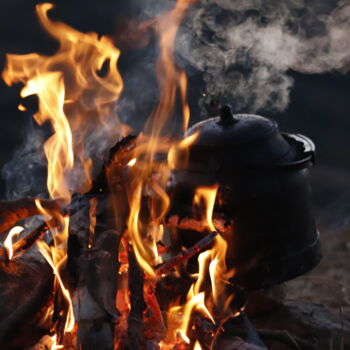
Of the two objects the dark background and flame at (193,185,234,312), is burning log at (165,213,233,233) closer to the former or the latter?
flame at (193,185,234,312)

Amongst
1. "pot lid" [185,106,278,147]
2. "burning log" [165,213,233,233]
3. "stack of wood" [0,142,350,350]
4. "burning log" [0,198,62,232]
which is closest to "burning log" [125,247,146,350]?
"stack of wood" [0,142,350,350]

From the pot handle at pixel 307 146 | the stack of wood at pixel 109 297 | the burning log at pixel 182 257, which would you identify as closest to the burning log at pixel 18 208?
the stack of wood at pixel 109 297

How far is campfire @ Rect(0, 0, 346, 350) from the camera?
2656 millimetres

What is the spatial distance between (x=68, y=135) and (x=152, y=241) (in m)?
1.15

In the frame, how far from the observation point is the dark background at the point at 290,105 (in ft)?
23.2

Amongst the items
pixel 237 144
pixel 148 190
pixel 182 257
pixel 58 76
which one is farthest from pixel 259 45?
pixel 182 257

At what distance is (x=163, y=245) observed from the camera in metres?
3.36

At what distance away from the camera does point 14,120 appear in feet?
23.5

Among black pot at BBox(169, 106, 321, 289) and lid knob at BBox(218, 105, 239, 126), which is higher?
lid knob at BBox(218, 105, 239, 126)

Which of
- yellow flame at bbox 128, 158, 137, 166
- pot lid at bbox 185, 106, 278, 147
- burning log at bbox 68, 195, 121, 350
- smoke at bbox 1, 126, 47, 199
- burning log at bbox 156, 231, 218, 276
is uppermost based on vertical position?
pot lid at bbox 185, 106, 278, 147

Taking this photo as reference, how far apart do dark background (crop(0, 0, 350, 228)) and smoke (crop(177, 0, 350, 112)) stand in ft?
0.79

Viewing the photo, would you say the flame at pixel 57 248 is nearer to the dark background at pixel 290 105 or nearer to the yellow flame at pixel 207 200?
the yellow flame at pixel 207 200

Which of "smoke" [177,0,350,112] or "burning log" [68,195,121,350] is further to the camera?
"smoke" [177,0,350,112]

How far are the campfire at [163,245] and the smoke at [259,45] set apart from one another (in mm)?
3979
